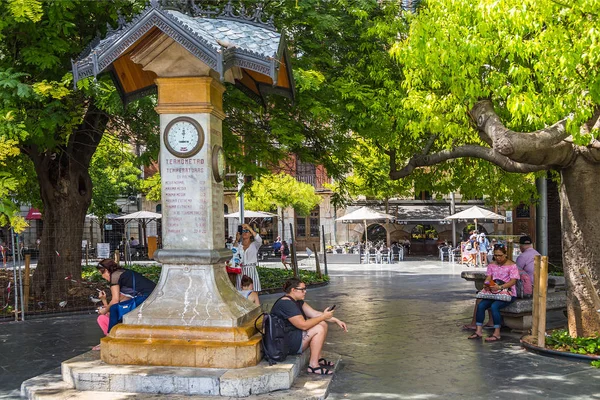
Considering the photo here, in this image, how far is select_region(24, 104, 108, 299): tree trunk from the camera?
15367 mm

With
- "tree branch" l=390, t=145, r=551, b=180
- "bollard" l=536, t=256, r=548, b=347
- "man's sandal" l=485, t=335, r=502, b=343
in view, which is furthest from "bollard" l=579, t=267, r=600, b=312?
"tree branch" l=390, t=145, r=551, b=180

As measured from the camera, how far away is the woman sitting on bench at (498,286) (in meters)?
10.5

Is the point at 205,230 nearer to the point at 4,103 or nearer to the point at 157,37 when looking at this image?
the point at 157,37

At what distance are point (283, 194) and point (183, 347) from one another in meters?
31.5

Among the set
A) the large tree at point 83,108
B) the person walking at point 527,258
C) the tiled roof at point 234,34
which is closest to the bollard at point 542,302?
the person walking at point 527,258

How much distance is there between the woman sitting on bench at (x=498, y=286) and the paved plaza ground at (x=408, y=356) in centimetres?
29

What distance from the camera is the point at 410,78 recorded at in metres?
11.2

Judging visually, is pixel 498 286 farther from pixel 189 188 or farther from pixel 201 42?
pixel 201 42

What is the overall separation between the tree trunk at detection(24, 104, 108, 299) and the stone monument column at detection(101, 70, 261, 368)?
766cm

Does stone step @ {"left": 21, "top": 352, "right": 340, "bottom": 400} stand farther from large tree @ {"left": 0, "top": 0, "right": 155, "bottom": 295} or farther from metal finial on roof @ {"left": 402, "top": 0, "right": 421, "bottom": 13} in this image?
metal finial on roof @ {"left": 402, "top": 0, "right": 421, "bottom": 13}

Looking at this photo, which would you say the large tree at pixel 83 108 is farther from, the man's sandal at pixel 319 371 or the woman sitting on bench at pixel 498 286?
the man's sandal at pixel 319 371

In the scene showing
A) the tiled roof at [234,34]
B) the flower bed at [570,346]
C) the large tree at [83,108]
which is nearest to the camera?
the tiled roof at [234,34]

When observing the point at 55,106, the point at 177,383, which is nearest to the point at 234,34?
the point at 177,383

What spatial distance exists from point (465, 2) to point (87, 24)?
746 cm
